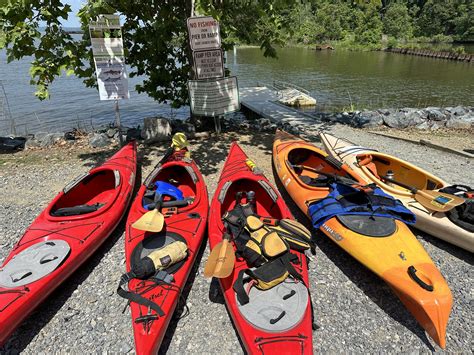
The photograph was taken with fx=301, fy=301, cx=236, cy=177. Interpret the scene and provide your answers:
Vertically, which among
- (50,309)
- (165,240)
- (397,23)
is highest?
(397,23)

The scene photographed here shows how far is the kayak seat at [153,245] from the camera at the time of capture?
3.63 metres

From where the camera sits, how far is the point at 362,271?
13.5 feet

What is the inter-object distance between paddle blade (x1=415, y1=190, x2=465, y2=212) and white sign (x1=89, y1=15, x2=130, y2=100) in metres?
6.00

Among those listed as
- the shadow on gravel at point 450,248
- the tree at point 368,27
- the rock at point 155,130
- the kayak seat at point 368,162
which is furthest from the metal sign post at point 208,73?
the tree at point 368,27

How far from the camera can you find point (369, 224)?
4.18 metres

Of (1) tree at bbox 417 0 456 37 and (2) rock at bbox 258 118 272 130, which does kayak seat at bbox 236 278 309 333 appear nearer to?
(2) rock at bbox 258 118 272 130

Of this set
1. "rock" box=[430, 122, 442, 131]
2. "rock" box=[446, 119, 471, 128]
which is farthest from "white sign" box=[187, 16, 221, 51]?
"rock" box=[446, 119, 471, 128]

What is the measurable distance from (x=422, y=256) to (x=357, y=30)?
7010 centimetres

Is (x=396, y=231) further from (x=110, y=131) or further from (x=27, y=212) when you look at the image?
(x=110, y=131)

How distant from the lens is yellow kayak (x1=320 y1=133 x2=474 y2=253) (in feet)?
14.1

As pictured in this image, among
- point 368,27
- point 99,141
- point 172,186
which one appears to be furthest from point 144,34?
point 368,27

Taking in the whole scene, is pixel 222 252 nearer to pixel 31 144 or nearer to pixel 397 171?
pixel 397 171

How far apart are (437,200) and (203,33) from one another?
5864 mm

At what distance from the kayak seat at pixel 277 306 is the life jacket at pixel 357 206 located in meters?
1.36
